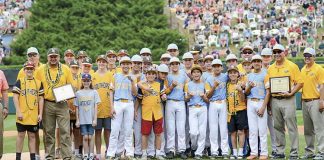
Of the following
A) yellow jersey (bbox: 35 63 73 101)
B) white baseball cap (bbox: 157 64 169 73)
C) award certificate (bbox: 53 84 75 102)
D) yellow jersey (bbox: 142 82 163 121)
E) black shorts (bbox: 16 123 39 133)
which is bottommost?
black shorts (bbox: 16 123 39 133)

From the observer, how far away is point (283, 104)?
552 inches

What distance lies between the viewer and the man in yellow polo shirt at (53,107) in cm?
1395

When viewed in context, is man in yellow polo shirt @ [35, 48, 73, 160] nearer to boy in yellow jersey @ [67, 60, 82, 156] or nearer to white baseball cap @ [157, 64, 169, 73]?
boy in yellow jersey @ [67, 60, 82, 156]

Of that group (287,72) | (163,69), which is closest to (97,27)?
(163,69)

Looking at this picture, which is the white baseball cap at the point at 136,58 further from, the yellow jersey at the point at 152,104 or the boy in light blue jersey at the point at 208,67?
the boy in light blue jersey at the point at 208,67

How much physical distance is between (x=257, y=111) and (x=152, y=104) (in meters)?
2.03

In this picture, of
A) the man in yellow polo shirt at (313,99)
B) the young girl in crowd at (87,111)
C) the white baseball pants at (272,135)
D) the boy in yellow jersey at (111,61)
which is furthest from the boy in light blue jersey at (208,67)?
the young girl in crowd at (87,111)

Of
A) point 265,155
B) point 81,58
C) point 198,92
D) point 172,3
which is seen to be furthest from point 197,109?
point 172,3

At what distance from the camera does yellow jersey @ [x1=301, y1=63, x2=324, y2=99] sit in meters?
13.9

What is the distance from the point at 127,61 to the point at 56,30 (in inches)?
923

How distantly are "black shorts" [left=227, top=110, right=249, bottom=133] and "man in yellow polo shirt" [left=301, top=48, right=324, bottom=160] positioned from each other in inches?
45.4

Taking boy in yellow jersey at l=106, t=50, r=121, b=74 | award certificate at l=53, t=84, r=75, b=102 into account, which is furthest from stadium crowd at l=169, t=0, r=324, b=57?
award certificate at l=53, t=84, r=75, b=102

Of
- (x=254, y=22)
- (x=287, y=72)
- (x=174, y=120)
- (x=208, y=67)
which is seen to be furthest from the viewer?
(x=254, y=22)

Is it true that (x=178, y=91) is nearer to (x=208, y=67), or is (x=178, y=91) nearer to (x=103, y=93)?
(x=208, y=67)
